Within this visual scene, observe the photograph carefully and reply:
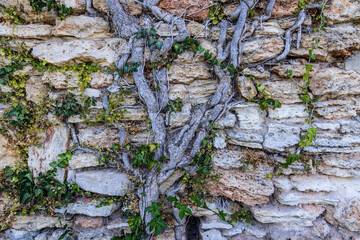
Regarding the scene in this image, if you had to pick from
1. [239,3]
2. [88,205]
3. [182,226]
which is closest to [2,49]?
[88,205]

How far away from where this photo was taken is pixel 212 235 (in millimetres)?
2201

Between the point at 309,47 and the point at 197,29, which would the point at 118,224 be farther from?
the point at 309,47

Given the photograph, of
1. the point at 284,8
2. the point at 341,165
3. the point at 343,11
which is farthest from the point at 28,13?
the point at 341,165

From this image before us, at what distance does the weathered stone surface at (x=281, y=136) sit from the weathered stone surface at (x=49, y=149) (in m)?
2.32

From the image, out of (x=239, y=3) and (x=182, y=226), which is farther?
(x=182, y=226)

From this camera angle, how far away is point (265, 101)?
204 cm

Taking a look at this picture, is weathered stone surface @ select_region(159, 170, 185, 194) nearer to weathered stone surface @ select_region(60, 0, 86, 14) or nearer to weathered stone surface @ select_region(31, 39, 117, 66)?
weathered stone surface @ select_region(31, 39, 117, 66)

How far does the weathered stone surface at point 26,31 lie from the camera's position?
1.97 m

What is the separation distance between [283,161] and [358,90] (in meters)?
1.10

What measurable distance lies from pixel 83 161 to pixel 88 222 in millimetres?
709

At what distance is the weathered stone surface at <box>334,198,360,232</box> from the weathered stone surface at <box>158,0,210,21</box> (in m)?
2.59

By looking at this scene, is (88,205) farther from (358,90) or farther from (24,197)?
(358,90)

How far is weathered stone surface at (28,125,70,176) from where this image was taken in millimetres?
2137

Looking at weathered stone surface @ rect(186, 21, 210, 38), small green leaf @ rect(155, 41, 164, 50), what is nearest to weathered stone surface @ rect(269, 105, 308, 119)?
weathered stone surface @ rect(186, 21, 210, 38)
